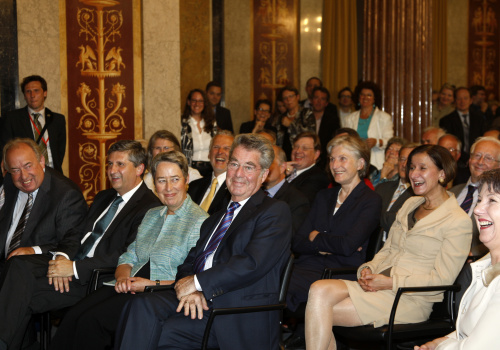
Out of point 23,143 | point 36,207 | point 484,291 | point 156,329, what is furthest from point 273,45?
point 484,291

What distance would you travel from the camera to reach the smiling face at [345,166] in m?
4.05

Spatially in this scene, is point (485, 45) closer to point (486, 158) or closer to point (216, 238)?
point (486, 158)

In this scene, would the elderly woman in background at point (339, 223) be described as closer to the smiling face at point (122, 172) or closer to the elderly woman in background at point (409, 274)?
the elderly woman in background at point (409, 274)

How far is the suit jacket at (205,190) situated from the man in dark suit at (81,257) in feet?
1.69

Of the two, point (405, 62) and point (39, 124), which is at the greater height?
point (405, 62)

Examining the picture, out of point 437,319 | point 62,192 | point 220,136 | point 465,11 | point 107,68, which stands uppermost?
point 465,11

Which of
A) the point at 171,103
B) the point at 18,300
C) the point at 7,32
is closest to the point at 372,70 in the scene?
the point at 171,103

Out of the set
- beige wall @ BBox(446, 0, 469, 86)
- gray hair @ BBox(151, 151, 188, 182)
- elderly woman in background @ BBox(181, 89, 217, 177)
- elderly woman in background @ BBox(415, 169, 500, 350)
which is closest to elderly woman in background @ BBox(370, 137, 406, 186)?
elderly woman in background @ BBox(181, 89, 217, 177)

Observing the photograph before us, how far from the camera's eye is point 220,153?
486cm

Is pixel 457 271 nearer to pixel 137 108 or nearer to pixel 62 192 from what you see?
pixel 62 192

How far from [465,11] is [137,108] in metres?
7.19

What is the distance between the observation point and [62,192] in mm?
4203

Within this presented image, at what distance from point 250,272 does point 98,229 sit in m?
1.44

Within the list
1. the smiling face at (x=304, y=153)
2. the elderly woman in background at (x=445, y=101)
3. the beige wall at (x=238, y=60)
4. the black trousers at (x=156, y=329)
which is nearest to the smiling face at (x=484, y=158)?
the smiling face at (x=304, y=153)
